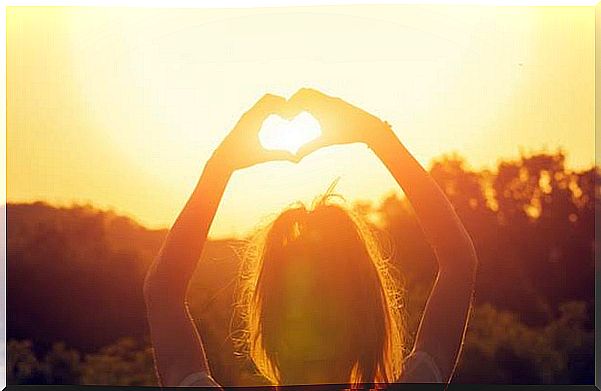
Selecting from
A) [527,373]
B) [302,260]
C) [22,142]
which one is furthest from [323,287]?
[22,142]

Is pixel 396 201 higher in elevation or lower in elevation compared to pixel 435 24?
lower

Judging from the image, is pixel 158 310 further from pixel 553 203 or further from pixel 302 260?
pixel 553 203

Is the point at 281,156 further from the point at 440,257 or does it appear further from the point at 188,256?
the point at 440,257

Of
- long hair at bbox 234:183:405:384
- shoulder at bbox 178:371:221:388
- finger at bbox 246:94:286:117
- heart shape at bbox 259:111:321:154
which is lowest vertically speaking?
shoulder at bbox 178:371:221:388

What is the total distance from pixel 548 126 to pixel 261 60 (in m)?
1.60

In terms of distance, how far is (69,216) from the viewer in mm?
6410

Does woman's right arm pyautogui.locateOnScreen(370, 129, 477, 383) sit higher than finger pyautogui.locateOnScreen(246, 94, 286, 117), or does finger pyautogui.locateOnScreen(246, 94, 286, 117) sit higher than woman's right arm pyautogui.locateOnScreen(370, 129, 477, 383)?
finger pyautogui.locateOnScreen(246, 94, 286, 117)

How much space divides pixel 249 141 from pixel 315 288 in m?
0.87

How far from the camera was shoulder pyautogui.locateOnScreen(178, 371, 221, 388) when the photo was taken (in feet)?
20.8

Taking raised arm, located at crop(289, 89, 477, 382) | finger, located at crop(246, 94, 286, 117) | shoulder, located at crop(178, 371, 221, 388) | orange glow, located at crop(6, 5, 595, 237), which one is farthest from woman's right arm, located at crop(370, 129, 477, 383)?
shoulder, located at crop(178, 371, 221, 388)

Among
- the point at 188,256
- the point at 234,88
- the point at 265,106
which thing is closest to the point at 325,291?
the point at 188,256

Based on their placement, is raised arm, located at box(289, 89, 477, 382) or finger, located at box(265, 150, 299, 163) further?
finger, located at box(265, 150, 299, 163)

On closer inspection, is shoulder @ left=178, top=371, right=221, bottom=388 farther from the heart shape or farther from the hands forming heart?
the heart shape

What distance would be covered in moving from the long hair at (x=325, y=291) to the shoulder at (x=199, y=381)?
0.22 m
